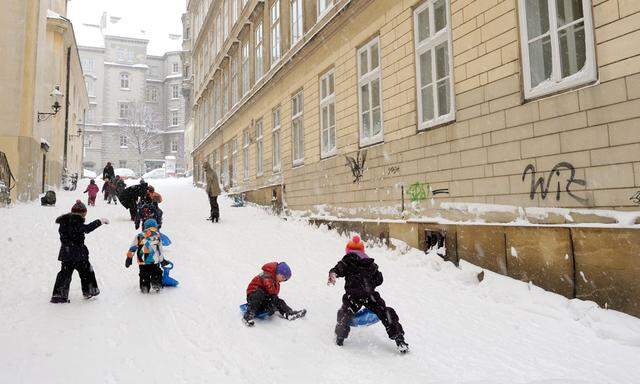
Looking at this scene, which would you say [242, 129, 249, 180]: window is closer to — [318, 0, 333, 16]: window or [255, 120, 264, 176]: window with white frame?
[255, 120, 264, 176]: window with white frame

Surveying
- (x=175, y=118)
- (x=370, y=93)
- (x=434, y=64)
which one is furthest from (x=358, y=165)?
(x=175, y=118)

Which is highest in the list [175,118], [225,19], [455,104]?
[175,118]

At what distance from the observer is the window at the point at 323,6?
11.6 meters

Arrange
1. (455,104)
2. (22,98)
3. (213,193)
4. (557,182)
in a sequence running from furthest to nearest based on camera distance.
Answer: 1. (22,98)
2. (213,193)
3. (455,104)
4. (557,182)

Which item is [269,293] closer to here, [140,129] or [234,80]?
[234,80]

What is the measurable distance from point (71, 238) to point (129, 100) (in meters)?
61.9

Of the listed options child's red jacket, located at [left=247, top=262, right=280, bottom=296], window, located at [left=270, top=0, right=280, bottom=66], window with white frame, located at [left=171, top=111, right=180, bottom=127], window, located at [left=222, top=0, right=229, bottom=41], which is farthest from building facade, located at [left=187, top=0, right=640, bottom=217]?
window with white frame, located at [left=171, top=111, right=180, bottom=127]

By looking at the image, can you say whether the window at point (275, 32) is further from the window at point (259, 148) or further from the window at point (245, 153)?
the window at point (245, 153)

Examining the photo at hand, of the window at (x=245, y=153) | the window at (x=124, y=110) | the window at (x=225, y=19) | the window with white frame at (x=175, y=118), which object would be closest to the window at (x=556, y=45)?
the window at (x=245, y=153)

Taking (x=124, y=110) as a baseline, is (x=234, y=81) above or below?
below

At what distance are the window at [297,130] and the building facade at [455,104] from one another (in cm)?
5

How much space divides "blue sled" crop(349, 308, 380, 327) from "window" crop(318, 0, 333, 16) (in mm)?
9338

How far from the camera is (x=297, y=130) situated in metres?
13.7

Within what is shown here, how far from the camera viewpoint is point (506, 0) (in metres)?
6.07
